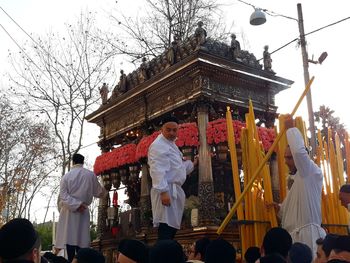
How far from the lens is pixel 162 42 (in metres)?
18.1

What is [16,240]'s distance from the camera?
278 cm

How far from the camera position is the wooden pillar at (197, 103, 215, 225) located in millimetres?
9469

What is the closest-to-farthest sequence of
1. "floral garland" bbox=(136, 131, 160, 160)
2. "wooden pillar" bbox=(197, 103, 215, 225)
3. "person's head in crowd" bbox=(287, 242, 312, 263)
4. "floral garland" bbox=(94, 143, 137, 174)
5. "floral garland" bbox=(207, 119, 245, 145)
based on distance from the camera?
"person's head in crowd" bbox=(287, 242, 312, 263) → "wooden pillar" bbox=(197, 103, 215, 225) → "floral garland" bbox=(207, 119, 245, 145) → "floral garland" bbox=(136, 131, 160, 160) → "floral garland" bbox=(94, 143, 137, 174)

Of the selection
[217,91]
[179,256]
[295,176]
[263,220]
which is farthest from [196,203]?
[179,256]

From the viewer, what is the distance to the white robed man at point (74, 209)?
21.1ft

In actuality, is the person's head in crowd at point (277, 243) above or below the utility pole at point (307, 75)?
below

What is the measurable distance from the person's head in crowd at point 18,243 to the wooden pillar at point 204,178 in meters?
6.81

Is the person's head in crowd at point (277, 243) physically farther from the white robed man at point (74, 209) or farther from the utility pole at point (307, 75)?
the utility pole at point (307, 75)

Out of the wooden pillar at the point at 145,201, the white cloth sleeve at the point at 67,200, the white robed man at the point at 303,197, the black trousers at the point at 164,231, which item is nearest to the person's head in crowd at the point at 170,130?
the black trousers at the point at 164,231

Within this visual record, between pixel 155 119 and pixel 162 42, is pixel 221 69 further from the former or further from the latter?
pixel 162 42

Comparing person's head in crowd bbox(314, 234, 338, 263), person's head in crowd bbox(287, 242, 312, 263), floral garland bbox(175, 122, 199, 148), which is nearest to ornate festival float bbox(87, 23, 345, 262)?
floral garland bbox(175, 122, 199, 148)

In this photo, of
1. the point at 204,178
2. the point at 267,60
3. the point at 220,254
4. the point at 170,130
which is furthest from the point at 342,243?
the point at 267,60

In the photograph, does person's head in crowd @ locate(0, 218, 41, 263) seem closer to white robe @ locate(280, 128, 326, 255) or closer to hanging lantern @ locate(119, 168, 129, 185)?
white robe @ locate(280, 128, 326, 255)

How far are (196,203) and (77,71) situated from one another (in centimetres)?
897
